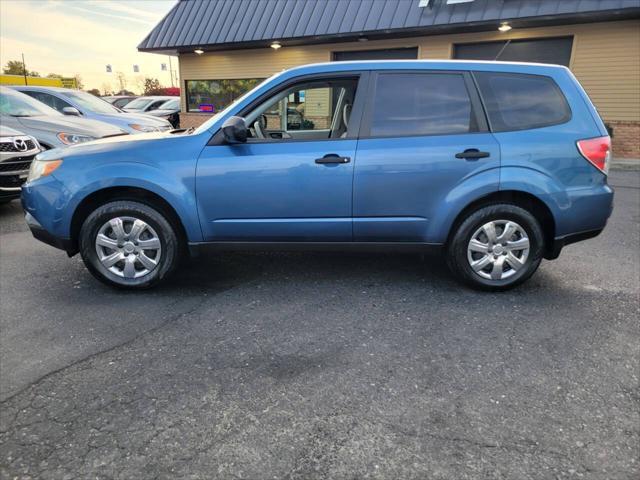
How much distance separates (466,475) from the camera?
6.75ft

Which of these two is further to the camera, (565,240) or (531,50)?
(531,50)

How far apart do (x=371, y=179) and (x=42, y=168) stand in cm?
270

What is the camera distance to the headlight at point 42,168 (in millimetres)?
3975

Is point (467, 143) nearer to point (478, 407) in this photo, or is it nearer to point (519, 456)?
point (478, 407)

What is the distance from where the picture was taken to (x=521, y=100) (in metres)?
3.91

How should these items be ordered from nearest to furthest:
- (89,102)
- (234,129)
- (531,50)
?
(234,129)
(89,102)
(531,50)

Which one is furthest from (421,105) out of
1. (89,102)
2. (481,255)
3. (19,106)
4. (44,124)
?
(89,102)

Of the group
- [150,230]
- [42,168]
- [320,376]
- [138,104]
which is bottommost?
[320,376]

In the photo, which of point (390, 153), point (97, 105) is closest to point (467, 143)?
point (390, 153)

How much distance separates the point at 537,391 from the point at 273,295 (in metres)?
2.10

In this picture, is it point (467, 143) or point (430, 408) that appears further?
point (467, 143)

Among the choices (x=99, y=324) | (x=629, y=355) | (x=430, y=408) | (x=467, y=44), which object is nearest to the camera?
(x=430, y=408)

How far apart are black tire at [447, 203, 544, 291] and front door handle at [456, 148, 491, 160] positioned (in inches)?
16.5

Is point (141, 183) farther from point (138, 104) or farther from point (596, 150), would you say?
point (138, 104)
